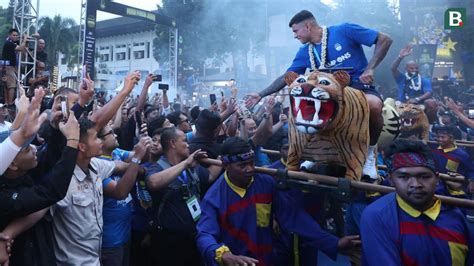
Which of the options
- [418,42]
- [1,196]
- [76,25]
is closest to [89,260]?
[1,196]

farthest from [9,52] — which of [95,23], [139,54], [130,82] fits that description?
[139,54]

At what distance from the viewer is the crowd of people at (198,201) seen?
239cm

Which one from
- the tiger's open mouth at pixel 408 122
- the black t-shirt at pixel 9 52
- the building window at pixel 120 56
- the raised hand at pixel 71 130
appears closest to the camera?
the raised hand at pixel 71 130

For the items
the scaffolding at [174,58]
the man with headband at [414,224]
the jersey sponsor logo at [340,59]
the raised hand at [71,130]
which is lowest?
the man with headband at [414,224]

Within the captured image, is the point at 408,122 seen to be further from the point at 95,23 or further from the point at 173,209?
the point at 95,23

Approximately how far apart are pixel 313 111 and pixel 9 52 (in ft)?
30.7

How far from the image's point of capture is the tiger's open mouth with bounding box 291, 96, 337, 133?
2676 mm

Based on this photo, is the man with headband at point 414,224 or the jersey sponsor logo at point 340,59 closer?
the man with headband at point 414,224

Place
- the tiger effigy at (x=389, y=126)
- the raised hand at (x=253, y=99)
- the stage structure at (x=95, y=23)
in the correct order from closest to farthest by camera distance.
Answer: the tiger effigy at (x=389, y=126), the raised hand at (x=253, y=99), the stage structure at (x=95, y=23)

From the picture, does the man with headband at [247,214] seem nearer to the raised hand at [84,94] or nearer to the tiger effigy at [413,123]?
the raised hand at [84,94]

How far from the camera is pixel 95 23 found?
16.3 metres

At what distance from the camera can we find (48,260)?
2.68 meters

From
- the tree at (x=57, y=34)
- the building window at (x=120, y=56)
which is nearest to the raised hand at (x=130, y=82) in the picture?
the tree at (x=57, y=34)

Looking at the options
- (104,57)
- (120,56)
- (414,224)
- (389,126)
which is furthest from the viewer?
(104,57)
